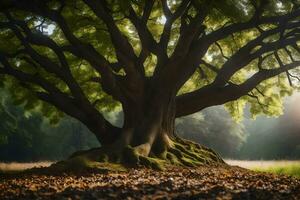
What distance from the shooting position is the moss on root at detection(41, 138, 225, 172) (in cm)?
1302

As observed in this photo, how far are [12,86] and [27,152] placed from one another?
40262mm

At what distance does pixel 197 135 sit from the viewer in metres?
57.1

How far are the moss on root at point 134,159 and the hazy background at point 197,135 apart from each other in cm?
3746

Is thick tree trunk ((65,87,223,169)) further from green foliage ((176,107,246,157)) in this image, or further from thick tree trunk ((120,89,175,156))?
green foliage ((176,107,246,157))

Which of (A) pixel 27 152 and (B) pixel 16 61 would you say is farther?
(A) pixel 27 152

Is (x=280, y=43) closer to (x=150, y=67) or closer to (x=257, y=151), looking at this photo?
(x=150, y=67)

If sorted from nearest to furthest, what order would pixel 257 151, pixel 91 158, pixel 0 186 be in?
1. pixel 0 186
2. pixel 91 158
3. pixel 257 151

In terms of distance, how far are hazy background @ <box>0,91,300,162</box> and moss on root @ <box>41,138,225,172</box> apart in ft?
123

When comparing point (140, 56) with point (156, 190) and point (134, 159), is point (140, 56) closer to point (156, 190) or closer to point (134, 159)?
point (134, 159)

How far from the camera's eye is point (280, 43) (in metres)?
18.1

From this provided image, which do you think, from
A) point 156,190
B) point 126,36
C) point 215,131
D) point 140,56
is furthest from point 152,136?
point 215,131

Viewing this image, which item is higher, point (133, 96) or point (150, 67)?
point (150, 67)

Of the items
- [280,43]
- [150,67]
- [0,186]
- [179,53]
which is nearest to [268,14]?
[280,43]

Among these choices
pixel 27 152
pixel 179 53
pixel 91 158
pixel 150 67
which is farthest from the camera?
pixel 27 152
